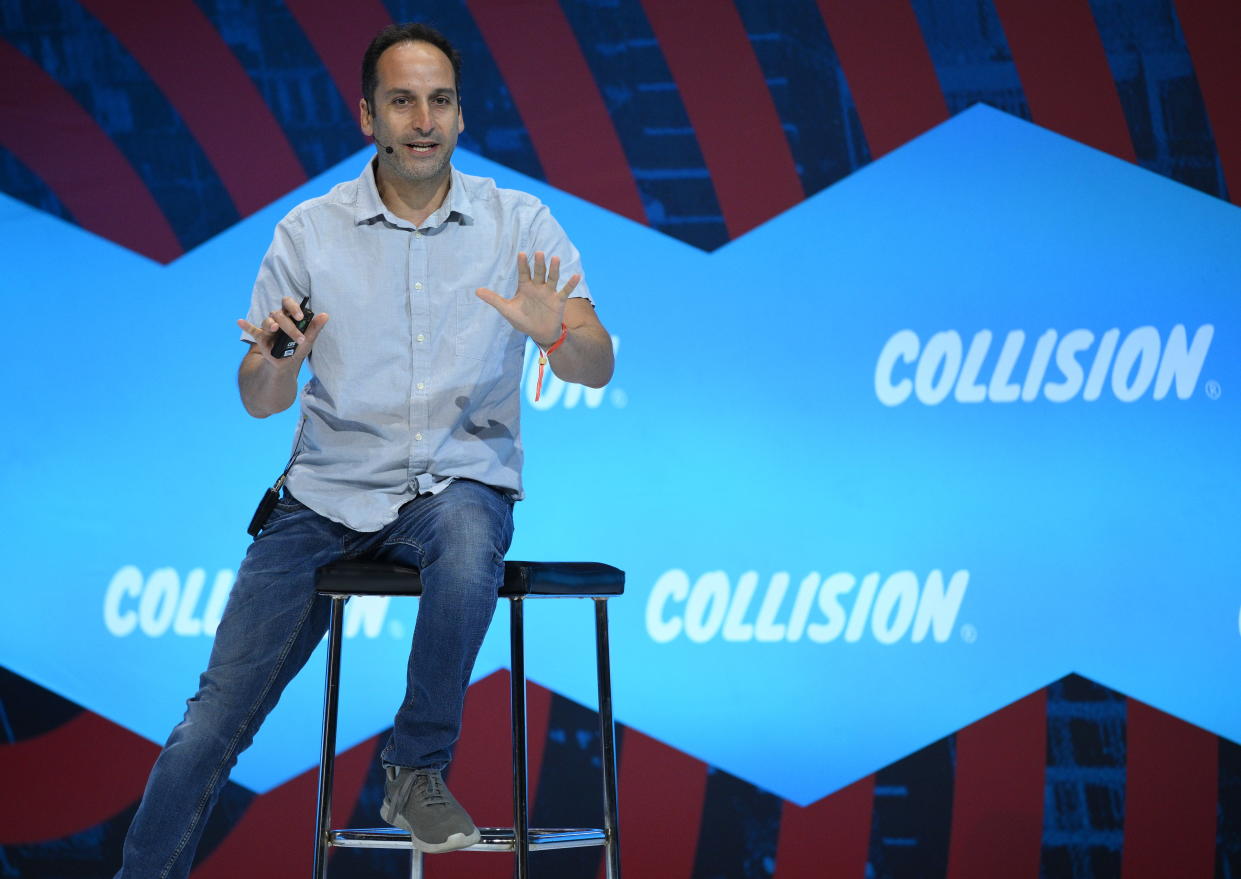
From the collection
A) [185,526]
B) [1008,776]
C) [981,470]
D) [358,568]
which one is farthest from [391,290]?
[1008,776]

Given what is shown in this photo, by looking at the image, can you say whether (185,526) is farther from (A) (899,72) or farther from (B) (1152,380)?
(B) (1152,380)

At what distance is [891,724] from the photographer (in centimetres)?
344

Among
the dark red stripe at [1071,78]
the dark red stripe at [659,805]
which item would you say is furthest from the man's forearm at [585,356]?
the dark red stripe at [1071,78]

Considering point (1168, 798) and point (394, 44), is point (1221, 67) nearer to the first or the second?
point (1168, 798)

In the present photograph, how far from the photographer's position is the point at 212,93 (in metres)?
3.65

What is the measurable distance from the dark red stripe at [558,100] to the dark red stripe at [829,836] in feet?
5.56

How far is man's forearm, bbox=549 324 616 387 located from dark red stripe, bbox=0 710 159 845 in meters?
1.98

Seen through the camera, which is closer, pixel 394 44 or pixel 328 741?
pixel 328 741

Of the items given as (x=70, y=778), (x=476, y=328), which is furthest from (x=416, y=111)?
(x=70, y=778)

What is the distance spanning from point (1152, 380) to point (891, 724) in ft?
3.84

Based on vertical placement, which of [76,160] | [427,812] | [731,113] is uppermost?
[731,113]

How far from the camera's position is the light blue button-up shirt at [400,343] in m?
2.32

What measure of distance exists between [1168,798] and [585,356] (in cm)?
220

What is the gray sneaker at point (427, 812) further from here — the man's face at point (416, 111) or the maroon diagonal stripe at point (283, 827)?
the maroon diagonal stripe at point (283, 827)
